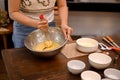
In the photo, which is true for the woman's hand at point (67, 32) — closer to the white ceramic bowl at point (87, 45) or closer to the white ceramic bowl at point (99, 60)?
the white ceramic bowl at point (87, 45)

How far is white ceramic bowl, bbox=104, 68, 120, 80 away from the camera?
3.43 feet

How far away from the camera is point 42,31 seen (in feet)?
4.36

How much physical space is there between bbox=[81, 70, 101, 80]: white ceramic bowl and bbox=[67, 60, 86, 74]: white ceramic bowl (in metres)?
0.03

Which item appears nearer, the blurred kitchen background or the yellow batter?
the yellow batter

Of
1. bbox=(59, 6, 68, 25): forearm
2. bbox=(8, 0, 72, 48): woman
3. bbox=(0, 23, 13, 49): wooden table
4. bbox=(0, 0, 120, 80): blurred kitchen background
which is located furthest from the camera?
bbox=(0, 0, 120, 80): blurred kitchen background

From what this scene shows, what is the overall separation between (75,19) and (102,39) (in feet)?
5.29

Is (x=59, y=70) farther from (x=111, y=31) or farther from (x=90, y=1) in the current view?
(x=111, y=31)

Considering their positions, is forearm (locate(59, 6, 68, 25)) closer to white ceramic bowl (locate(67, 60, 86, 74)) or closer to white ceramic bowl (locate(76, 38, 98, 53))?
white ceramic bowl (locate(76, 38, 98, 53))

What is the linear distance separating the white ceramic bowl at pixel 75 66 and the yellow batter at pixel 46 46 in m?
0.17

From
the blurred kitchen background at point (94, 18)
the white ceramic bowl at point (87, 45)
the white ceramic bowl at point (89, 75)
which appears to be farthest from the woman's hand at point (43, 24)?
the blurred kitchen background at point (94, 18)

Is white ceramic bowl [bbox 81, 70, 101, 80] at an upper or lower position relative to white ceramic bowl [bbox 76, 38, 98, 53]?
lower

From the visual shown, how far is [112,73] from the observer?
3.51 feet

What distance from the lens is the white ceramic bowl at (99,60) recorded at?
1.11m

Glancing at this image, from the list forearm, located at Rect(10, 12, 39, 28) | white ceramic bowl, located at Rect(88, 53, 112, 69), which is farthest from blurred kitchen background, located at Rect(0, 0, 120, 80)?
white ceramic bowl, located at Rect(88, 53, 112, 69)
